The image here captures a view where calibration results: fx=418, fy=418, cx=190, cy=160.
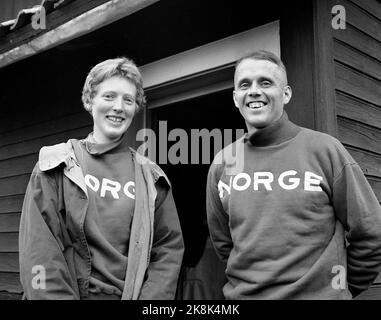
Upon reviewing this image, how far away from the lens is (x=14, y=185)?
4.24 m

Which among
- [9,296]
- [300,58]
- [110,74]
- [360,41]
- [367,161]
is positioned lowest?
[9,296]

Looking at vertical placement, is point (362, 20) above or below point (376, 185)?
above

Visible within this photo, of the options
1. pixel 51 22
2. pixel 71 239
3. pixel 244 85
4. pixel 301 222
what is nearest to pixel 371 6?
pixel 244 85

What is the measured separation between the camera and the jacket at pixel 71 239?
1.62 metres

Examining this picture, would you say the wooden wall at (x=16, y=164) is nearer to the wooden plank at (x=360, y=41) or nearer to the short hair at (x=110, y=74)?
the short hair at (x=110, y=74)

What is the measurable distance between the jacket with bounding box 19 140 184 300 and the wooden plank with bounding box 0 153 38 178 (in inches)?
91.0

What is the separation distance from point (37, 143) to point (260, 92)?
2868mm

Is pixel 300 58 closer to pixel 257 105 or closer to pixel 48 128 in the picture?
pixel 257 105

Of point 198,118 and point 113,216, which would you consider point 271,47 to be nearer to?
point 113,216

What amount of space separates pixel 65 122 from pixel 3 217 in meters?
1.32

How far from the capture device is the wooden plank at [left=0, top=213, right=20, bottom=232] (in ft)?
13.3

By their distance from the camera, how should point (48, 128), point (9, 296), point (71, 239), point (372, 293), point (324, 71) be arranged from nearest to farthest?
1. point (71, 239)
2. point (324, 71)
3. point (372, 293)
4. point (9, 296)
5. point (48, 128)

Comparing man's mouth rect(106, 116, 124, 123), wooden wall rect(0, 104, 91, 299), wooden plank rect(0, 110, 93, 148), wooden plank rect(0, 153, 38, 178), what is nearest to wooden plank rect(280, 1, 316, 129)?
man's mouth rect(106, 116, 124, 123)

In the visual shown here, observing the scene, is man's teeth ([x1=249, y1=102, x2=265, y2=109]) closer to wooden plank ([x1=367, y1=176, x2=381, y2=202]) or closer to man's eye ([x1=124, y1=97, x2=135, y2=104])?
man's eye ([x1=124, y1=97, x2=135, y2=104])
